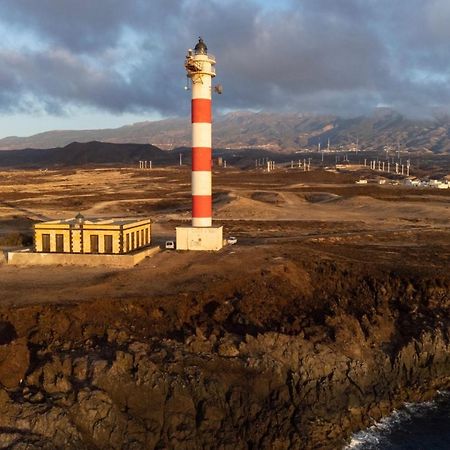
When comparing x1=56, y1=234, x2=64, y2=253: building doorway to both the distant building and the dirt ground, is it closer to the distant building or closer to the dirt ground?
the distant building

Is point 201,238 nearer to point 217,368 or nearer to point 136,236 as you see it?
point 136,236

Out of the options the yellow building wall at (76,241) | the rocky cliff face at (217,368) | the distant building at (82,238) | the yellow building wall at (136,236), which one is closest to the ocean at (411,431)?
the rocky cliff face at (217,368)

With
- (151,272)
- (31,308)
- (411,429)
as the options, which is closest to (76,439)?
(31,308)

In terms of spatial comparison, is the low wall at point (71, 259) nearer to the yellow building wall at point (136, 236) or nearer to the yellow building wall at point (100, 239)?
the yellow building wall at point (100, 239)

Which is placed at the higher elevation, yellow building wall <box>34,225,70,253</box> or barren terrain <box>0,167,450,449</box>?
yellow building wall <box>34,225,70,253</box>

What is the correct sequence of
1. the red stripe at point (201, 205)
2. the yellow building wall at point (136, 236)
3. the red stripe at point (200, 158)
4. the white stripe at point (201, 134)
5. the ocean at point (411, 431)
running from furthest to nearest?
1. the red stripe at point (201, 205)
2. the red stripe at point (200, 158)
3. the white stripe at point (201, 134)
4. the yellow building wall at point (136, 236)
5. the ocean at point (411, 431)

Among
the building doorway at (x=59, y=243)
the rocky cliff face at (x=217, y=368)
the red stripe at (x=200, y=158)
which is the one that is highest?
the red stripe at (x=200, y=158)

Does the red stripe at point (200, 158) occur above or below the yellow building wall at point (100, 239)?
above

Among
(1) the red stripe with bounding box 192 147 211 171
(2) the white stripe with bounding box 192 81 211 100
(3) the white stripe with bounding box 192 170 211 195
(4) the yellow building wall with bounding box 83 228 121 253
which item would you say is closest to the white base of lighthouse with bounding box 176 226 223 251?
(3) the white stripe with bounding box 192 170 211 195

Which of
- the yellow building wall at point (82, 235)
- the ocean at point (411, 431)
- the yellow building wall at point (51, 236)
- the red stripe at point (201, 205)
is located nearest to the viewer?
the ocean at point (411, 431)
